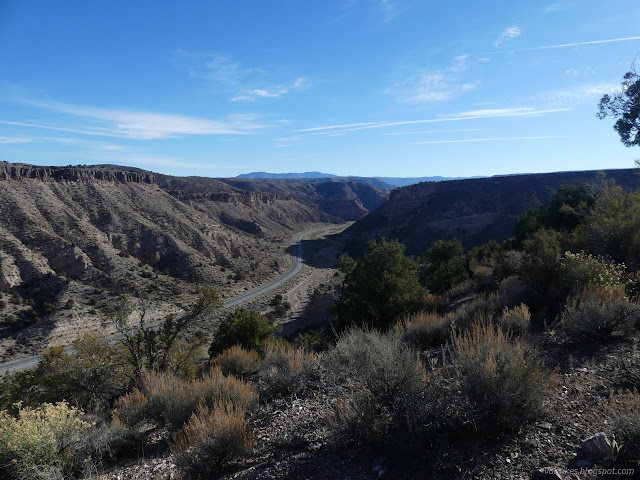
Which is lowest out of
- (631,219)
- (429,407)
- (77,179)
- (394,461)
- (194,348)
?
(194,348)

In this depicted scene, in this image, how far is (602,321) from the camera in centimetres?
556

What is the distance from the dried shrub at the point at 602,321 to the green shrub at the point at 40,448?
7934mm

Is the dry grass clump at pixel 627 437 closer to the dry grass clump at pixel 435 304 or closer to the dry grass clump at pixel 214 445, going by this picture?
the dry grass clump at pixel 214 445

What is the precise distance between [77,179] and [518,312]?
6183 centimetres

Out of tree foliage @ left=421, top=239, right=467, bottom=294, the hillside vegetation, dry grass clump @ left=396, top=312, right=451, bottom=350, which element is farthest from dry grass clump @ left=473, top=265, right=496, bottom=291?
dry grass clump @ left=396, top=312, right=451, bottom=350

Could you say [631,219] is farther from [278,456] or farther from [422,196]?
[422,196]

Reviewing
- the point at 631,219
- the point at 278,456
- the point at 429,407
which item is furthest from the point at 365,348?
the point at 631,219

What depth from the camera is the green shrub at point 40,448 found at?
443 centimetres

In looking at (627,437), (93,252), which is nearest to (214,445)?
(627,437)

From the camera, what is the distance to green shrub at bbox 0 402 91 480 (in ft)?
14.5

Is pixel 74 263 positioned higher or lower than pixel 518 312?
lower

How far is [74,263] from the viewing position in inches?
1448

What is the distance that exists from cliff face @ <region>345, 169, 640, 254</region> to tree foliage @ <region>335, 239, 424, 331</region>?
4172 cm

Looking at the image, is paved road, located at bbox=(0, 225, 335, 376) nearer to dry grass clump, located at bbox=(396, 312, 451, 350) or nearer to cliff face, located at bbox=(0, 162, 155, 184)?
dry grass clump, located at bbox=(396, 312, 451, 350)
